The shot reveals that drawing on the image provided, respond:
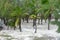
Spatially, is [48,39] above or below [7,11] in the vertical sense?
below

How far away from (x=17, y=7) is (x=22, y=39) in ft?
19.1

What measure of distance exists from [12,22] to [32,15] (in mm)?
3192

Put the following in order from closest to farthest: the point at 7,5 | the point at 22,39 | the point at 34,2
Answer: the point at 22,39 → the point at 7,5 → the point at 34,2

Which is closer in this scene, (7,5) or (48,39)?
(48,39)

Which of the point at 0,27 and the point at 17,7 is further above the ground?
the point at 17,7

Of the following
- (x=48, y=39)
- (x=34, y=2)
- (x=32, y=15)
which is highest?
(x=34, y=2)

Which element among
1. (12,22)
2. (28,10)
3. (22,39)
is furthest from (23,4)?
(22,39)

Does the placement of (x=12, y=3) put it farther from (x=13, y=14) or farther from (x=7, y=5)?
(x=13, y=14)

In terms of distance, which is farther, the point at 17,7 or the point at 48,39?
the point at 17,7

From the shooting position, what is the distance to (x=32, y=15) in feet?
88.3

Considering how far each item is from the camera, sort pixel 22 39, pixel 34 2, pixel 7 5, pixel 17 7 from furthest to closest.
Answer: pixel 34 2 → pixel 7 5 → pixel 17 7 → pixel 22 39

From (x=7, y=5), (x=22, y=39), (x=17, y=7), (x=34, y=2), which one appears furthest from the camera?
(x=34, y=2)

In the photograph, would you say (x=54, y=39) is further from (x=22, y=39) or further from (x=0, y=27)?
(x=0, y=27)

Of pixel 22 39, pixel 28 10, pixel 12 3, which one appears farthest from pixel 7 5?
pixel 22 39
